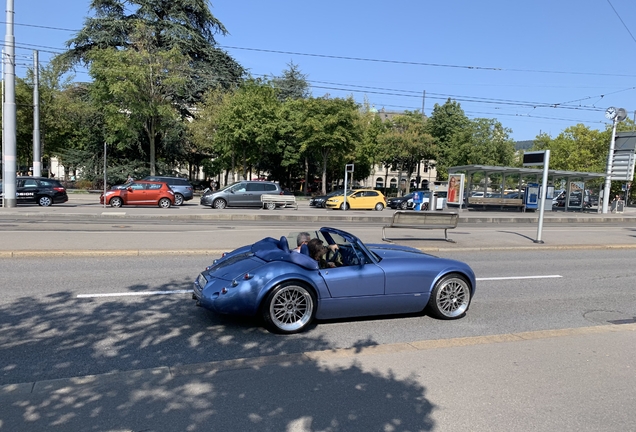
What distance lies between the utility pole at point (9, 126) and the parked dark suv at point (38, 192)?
2.11 metres

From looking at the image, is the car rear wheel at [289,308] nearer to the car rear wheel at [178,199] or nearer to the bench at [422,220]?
the bench at [422,220]

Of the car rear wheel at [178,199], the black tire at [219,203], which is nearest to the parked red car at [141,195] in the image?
the black tire at [219,203]

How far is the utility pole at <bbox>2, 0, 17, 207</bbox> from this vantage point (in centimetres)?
2102

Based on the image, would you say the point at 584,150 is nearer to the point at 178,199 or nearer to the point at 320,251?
the point at 178,199

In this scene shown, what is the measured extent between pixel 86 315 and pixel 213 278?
68.0 inches

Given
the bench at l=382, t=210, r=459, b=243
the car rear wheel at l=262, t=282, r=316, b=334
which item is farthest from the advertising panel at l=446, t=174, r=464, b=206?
the car rear wheel at l=262, t=282, r=316, b=334

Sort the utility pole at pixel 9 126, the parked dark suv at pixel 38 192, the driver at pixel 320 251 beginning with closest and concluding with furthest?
the driver at pixel 320 251 < the utility pole at pixel 9 126 < the parked dark suv at pixel 38 192

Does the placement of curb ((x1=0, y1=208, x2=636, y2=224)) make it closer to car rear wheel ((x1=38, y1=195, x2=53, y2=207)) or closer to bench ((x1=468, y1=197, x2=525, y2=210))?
car rear wheel ((x1=38, y1=195, x2=53, y2=207))

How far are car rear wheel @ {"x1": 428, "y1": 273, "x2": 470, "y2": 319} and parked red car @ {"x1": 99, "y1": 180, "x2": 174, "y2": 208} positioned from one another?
877 inches

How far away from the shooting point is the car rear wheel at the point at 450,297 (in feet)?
20.3

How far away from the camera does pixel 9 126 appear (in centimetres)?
2128

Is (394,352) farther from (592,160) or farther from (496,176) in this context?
(592,160)

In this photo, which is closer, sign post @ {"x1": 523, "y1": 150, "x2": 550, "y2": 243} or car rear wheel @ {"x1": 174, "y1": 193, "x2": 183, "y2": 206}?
sign post @ {"x1": 523, "y1": 150, "x2": 550, "y2": 243}

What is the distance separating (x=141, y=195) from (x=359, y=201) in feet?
45.6
